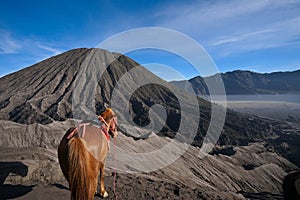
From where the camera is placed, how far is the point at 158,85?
6906 cm

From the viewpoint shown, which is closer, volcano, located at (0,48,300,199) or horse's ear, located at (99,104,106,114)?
volcano, located at (0,48,300,199)


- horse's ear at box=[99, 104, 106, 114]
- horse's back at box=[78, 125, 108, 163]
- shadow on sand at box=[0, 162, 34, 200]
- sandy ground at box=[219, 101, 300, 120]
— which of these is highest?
horse's back at box=[78, 125, 108, 163]

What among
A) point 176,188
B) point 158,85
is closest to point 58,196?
point 176,188

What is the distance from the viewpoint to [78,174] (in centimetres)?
415

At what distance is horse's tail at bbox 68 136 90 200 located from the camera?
4148 millimetres

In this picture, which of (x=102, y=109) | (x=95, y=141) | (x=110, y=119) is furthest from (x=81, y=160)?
(x=102, y=109)

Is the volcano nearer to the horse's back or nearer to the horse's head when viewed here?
the horse's head

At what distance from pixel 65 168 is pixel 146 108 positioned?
1812 inches

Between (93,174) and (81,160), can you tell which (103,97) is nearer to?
(93,174)

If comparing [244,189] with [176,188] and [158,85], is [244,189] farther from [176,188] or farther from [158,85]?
[158,85]

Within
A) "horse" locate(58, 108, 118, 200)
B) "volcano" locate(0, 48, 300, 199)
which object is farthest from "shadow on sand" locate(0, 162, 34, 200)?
"horse" locate(58, 108, 118, 200)

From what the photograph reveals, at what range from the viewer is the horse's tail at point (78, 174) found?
13.6ft

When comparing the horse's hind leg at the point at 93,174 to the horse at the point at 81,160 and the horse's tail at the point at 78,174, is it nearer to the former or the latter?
the horse at the point at 81,160

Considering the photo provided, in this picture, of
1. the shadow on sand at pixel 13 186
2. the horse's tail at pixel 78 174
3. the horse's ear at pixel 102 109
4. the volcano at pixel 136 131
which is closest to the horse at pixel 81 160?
the horse's tail at pixel 78 174
